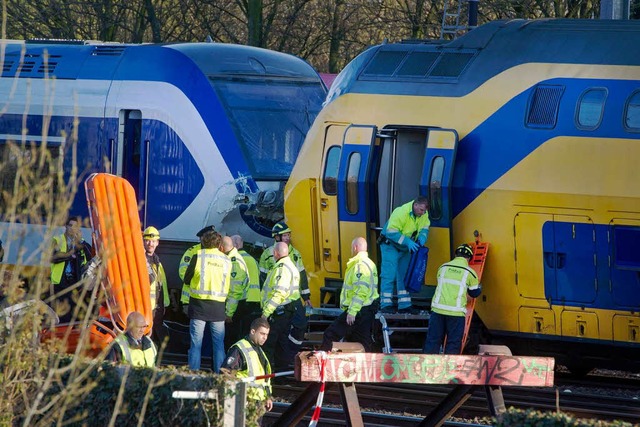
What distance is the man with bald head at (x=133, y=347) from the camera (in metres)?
10.5

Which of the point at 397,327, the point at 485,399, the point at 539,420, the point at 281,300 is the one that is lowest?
the point at 485,399

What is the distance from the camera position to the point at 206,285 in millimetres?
13992

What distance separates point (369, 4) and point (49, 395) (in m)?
19.7

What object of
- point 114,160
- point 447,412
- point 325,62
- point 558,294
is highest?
point 325,62

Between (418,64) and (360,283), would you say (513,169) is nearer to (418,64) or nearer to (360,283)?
(418,64)

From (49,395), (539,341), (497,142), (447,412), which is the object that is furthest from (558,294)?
(49,395)

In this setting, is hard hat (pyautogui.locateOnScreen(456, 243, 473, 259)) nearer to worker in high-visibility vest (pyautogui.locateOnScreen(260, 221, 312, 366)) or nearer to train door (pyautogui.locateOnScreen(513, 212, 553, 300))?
train door (pyautogui.locateOnScreen(513, 212, 553, 300))

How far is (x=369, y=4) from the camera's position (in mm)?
27734

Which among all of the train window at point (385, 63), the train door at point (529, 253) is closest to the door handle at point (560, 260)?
the train door at point (529, 253)

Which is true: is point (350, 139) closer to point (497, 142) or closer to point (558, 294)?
point (497, 142)

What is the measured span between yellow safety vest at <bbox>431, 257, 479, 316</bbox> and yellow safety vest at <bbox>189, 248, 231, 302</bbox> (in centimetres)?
239

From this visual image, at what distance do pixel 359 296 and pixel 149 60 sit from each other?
5283mm

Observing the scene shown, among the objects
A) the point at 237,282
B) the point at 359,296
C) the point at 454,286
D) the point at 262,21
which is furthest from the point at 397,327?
the point at 262,21

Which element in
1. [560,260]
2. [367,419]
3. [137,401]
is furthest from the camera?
[560,260]
